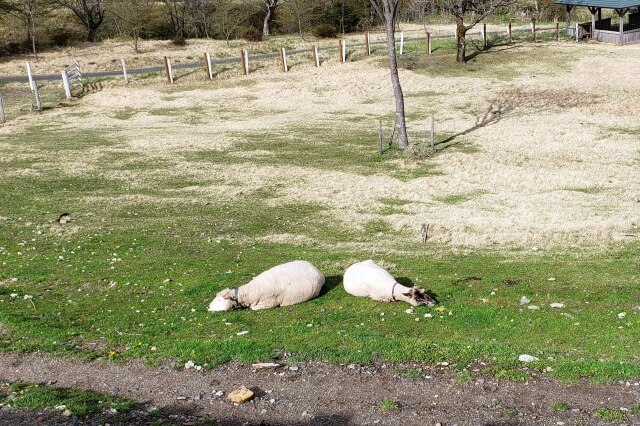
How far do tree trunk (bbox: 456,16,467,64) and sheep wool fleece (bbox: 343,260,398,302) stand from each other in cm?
4470

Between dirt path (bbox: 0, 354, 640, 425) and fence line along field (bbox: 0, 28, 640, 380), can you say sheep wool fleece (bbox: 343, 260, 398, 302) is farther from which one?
dirt path (bbox: 0, 354, 640, 425)

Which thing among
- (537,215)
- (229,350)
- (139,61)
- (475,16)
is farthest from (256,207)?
(475,16)

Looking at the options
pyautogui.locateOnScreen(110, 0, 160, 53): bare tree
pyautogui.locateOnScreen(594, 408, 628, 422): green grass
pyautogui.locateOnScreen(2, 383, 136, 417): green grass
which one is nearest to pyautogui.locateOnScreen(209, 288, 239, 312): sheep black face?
pyautogui.locateOnScreen(2, 383, 136, 417): green grass

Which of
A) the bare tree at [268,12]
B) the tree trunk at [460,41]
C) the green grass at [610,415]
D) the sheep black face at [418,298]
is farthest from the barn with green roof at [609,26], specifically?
the green grass at [610,415]

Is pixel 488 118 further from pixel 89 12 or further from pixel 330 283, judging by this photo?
pixel 89 12

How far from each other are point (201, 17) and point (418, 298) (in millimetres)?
79012

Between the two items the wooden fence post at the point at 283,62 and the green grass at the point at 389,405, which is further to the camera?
the wooden fence post at the point at 283,62

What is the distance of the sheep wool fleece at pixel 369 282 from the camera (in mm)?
15953

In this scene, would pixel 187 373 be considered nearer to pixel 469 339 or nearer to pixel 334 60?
pixel 469 339

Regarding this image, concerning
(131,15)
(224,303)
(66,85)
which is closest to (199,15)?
(131,15)

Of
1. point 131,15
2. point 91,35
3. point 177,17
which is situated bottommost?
point 91,35

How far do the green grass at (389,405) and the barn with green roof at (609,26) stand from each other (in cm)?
5812

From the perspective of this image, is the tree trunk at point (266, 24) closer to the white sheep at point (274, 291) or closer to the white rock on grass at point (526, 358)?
the white sheep at point (274, 291)

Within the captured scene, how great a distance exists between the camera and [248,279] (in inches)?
703
